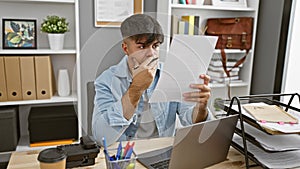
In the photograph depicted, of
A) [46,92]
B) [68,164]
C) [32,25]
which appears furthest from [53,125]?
[68,164]

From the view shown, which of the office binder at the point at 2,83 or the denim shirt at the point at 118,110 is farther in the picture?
the office binder at the point at 2,83

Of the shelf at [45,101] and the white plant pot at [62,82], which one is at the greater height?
the white plant pot at [62,82]

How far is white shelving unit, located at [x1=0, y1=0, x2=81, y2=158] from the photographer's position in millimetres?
2018

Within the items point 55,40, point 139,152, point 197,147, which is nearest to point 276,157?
point 197,147

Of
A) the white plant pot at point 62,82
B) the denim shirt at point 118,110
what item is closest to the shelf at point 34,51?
the white plant pot at point 62,82

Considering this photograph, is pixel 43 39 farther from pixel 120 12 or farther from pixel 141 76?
pixel 141 76

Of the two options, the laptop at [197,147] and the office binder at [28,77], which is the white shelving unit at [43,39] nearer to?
A: the office binder at [28,77]

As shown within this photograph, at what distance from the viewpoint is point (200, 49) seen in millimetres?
780

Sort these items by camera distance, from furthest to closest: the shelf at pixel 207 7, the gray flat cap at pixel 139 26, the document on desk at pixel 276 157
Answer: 1. the shelf at pixel 207 7
2. the document on desk at pixel 276 157
3. the gray flat cap at pixel 139 26

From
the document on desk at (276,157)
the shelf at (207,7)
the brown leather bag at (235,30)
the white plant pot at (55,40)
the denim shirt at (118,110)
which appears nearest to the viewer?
the denim shirt at (118,110)

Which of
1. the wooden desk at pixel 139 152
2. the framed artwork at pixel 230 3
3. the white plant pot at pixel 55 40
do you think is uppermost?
the framed artwork at pixel 230 3

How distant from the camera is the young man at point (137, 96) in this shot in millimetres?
722

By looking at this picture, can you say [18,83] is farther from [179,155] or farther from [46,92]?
[179,155]

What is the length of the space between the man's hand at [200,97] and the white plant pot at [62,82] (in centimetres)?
139
